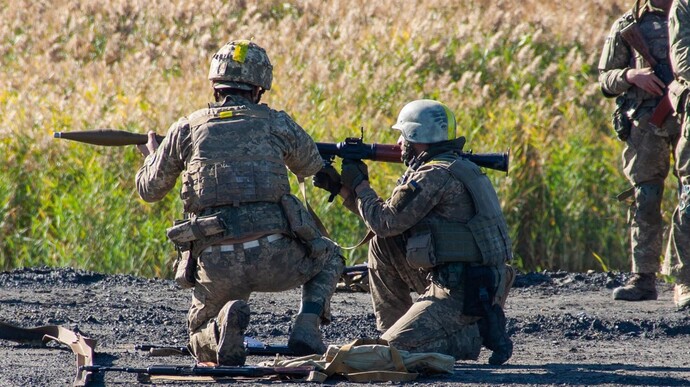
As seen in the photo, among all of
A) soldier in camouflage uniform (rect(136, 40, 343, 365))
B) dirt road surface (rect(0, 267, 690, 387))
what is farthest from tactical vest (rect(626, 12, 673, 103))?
soldier in camouflage uniform (rect(136, 40, 343, 365))

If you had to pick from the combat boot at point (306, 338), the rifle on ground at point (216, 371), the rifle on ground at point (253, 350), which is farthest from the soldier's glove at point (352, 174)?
the rifle on ground at point (216, 371)

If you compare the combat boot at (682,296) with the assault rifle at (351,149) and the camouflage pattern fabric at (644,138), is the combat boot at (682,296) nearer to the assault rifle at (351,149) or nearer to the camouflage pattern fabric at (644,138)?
the camouflage pattern fabric at (644,138)

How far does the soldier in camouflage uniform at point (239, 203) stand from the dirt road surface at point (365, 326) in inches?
17.6

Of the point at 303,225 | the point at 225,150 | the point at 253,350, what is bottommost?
the point at 253,350

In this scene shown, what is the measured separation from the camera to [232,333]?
239 inches

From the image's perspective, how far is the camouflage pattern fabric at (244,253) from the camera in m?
6.54

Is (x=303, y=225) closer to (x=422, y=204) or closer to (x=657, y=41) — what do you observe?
(x=422, y=204)

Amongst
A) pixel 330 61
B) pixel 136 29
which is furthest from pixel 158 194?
pixel 136 29

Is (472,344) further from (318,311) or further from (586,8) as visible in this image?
(586,8)

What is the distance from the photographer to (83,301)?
916 cm

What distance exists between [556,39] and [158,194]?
13.3 metres

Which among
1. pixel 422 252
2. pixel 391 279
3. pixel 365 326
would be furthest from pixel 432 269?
pixel 365 326

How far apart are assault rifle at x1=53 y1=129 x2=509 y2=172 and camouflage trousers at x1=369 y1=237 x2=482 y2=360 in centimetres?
51

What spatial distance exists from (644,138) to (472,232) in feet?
10.2
